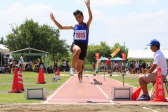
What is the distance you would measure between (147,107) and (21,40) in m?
60.7

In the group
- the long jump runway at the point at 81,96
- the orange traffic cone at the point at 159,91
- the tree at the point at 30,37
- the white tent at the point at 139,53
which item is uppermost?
the tree at the point at 30,37

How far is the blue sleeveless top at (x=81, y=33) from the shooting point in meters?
10.6

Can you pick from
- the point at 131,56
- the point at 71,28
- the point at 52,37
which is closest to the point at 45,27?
the point at 52,37

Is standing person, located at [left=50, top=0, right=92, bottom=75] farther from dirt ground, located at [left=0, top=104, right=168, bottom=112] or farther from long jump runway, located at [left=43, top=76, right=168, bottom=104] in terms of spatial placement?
dirt ground, located at [left=0, top=104, right=168, bottom=112]

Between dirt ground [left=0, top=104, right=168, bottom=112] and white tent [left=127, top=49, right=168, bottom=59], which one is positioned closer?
dirt ground [left=0, top=104, right=168, bottom=112]

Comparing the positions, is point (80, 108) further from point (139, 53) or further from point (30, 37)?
point (30, 37)

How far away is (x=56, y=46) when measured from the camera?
242 ft

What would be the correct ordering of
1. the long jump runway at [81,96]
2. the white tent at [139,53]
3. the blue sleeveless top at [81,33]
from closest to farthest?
1. the long jump runway at [81,96]
2. the blue sleeveless top at [81,33]
3. the white tent at [139,53]

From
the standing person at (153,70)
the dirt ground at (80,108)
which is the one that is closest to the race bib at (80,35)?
the standing person at (153,70)

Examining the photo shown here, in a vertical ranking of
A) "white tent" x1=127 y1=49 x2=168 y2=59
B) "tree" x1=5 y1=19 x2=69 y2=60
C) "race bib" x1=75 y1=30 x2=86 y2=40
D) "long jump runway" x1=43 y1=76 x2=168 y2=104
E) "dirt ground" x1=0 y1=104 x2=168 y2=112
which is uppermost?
"tree" x1=5 y1=19 x2=69 y2=60

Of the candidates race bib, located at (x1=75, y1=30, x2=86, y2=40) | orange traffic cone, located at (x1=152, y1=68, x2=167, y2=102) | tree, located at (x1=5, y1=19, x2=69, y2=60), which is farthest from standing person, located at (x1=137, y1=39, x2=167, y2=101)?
tree, located at (x1=5, y1=19, x2=69, y2=60)

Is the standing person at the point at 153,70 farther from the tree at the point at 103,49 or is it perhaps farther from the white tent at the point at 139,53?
the tree at the point at 103,49

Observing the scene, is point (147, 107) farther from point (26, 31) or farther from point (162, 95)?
Answer: point (26, 31)

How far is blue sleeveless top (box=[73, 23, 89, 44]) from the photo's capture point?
10617 mm
